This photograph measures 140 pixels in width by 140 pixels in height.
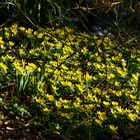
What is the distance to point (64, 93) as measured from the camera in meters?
4.68

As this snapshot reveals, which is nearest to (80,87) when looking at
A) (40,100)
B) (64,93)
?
(64,93)

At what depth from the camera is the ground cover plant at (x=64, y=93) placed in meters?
4.07

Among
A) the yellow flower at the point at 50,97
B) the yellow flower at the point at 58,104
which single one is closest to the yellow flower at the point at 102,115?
the yellow flower at the point at 58,104

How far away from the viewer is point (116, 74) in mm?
5336

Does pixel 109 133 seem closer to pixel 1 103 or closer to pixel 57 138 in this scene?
pixel 57 138

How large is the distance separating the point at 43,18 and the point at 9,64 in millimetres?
1917

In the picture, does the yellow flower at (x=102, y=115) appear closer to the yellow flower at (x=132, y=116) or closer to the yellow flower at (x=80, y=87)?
the yellow flower at (x=132, y=116)

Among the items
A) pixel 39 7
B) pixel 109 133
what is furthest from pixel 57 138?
pixel 39 7

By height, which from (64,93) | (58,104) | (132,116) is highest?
(64,93)

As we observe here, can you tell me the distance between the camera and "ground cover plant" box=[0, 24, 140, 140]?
13.4 ft

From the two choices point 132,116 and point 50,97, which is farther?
point 50,97

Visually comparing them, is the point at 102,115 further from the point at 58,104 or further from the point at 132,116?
the point at 58,104

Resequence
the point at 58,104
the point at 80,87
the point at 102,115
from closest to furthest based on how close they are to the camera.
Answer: the point at 102,115 < the point at 58,104 < the point at 80,87

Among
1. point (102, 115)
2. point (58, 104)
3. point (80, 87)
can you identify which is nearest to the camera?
point (102, 115)
